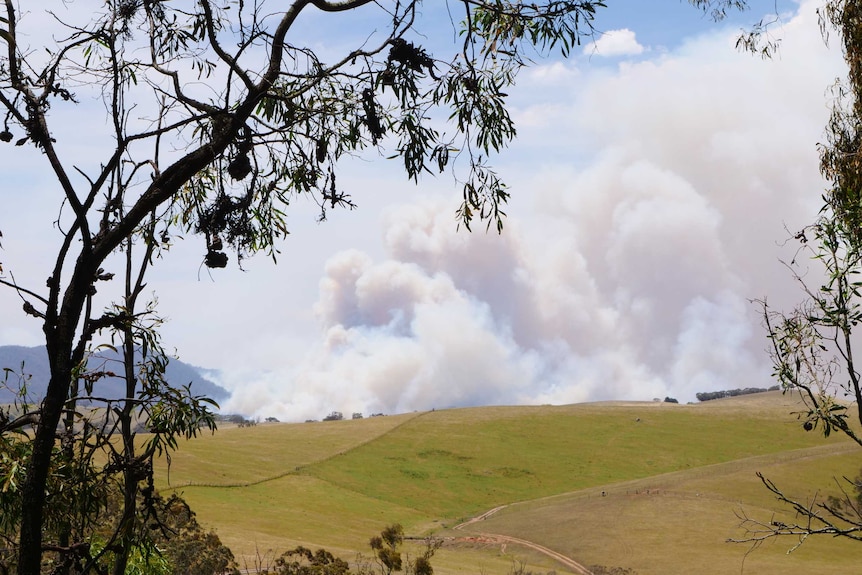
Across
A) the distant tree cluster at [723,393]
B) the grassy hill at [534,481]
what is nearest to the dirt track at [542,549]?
the grassy hill at [534,481]

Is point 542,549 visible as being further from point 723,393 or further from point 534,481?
point 723,393

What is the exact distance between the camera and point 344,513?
6844 centimetres

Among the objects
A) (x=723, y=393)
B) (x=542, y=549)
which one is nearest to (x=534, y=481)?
(x=542, y=549)

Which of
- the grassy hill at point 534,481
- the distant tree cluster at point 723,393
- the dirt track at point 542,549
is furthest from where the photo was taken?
the distant tree cluster at point 723,393

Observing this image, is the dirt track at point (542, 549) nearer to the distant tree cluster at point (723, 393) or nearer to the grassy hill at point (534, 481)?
the grassy hill at point (534, 481)

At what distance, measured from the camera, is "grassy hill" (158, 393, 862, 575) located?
1844 inches

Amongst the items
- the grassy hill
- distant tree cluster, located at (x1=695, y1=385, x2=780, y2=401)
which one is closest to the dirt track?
the grassy hill

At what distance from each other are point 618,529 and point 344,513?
25425mm

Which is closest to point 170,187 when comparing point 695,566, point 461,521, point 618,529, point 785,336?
point 785,336

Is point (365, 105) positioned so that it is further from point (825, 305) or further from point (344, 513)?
point (344, 513)

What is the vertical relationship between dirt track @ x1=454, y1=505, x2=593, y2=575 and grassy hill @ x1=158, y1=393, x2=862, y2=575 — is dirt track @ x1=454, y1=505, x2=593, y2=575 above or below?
below

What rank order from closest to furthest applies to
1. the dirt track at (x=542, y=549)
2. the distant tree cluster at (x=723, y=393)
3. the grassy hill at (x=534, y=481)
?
1. the dirt track at (x=542, y=549)
2. the grassy hill at (x=534, y=481)
3. the distant tree cluster at (x=723, y=393)

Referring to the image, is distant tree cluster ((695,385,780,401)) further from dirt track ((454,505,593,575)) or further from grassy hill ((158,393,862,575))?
dirt track ((454,505,593,575))

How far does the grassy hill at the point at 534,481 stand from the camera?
4684cm
